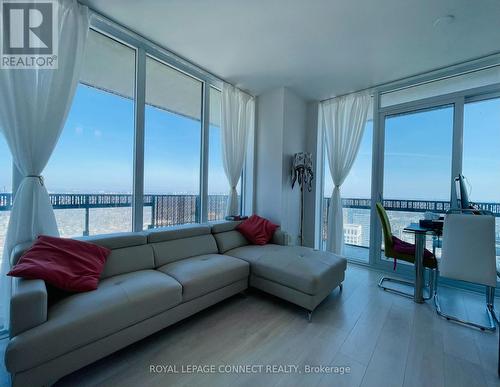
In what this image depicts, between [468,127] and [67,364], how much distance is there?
458 cm

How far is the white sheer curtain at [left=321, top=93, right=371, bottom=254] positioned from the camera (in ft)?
11.5

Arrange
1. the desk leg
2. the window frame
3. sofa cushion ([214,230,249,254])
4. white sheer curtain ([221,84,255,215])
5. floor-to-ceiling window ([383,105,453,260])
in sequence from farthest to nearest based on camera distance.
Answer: white sheer curtain ([221,84,255,215]) → floor-to-ceiling window ([383,105,453,260]) → sofa cushion ([214,230,249,254]) → the desk leg → the window frame

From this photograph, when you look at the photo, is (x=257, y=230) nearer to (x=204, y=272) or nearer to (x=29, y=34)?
(x=204, y=272)

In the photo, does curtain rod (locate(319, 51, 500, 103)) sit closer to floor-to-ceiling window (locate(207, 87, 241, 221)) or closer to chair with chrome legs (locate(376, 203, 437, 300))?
chair with chrome legs (locate(376, 203, 437, 300))

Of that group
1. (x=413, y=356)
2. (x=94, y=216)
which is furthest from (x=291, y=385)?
(x=94, y=216)

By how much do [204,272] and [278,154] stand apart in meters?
2.21

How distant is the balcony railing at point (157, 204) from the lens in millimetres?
2111

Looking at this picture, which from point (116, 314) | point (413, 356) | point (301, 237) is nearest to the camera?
point (116, 314)

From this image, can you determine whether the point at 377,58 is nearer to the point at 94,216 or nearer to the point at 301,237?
the point at 301,237

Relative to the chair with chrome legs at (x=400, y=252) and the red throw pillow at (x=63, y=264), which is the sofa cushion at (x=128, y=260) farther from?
the chair with chrome legs at (x=400, y=252)

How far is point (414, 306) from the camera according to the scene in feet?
7.54

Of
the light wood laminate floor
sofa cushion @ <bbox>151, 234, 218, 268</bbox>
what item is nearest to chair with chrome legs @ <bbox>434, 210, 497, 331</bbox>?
the light wood laminate floor

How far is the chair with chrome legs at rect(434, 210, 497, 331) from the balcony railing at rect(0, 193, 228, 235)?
282cm

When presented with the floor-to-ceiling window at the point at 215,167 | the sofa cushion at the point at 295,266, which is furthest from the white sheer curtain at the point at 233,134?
the sofa cushion at the point at 295,266
